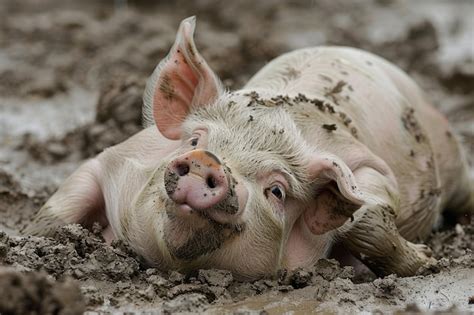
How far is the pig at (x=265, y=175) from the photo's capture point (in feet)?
15.5

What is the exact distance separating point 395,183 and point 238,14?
528cm

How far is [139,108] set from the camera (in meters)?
7.75

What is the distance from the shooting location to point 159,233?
4.85m

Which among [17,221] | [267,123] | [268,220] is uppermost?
[267,123]

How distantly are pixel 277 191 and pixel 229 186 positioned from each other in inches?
23.3

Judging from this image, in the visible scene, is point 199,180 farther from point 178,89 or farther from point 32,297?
point 178,89

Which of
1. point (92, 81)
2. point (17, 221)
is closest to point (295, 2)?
point (92, 81)

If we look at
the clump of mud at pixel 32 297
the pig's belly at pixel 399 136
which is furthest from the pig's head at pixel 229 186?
the pig's belly at pixel 399 136

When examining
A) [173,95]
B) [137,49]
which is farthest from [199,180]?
[137,49]

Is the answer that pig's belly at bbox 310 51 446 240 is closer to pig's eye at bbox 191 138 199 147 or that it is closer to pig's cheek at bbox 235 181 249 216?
pig's eye at bbox 191 138 199 147

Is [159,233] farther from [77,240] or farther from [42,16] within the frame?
[42,16]

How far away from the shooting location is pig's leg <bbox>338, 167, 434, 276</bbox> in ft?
18.1

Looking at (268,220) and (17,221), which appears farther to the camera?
(17,221)

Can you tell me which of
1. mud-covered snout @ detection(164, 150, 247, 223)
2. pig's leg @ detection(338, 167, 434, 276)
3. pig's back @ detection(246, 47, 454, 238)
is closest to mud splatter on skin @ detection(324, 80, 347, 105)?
pig's back @ detection(246, 47, 454, 238)
